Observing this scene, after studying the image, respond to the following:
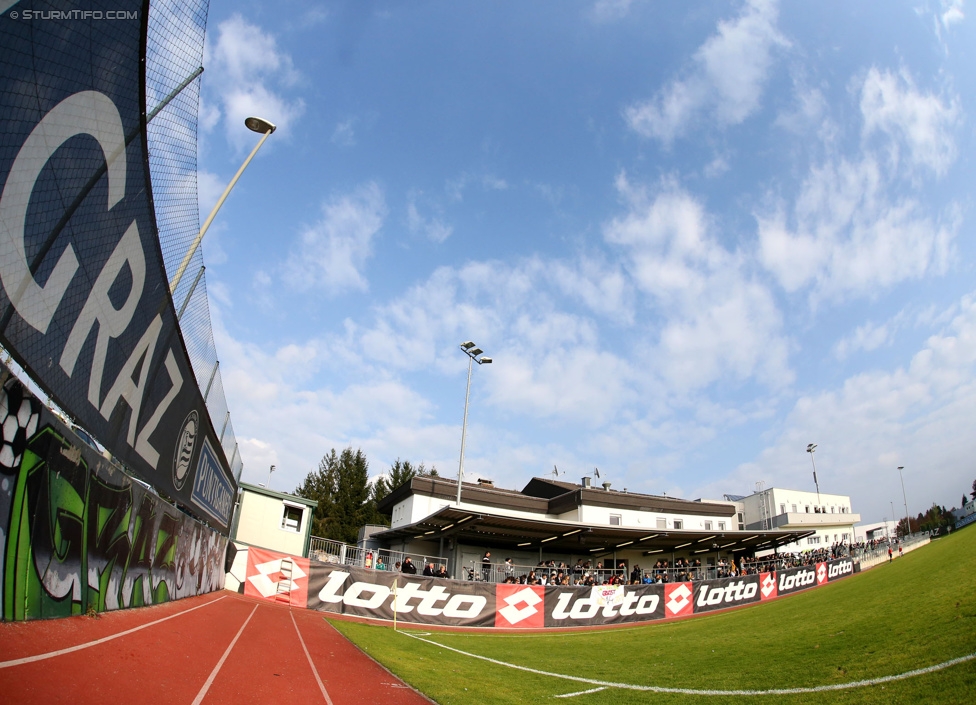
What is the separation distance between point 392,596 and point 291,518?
1223 cm

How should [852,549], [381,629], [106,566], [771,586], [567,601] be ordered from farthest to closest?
[852,549] < [771,586] < [567,601] < [381,629] < [106,566]

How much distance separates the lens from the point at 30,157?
155 inches

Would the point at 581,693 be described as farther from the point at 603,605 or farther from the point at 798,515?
the point at 798,515

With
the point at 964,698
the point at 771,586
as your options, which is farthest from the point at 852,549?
the point at 964,698

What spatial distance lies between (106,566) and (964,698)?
1095cm

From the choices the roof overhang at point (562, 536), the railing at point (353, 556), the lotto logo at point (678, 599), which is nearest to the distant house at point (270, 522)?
the railing at point (353, 556)

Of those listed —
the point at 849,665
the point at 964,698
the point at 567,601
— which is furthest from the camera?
the point at 567,601

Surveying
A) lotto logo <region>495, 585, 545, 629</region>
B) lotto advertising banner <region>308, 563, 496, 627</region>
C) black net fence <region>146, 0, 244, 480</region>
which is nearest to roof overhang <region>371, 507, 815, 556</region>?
lotto logo <region>495, 585, 545, 629</region>

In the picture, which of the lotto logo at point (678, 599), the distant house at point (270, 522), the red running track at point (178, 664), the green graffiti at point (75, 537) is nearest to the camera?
the red running track at point (178, 664)

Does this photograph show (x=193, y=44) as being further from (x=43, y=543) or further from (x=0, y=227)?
(x=43, y=543)

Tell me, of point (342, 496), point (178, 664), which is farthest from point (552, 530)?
point (342, 496)

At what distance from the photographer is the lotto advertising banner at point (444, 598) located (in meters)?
19.3

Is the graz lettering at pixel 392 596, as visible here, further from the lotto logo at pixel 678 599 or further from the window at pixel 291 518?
the lotto logo at pixel 678 599

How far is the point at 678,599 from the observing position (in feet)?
81.6
